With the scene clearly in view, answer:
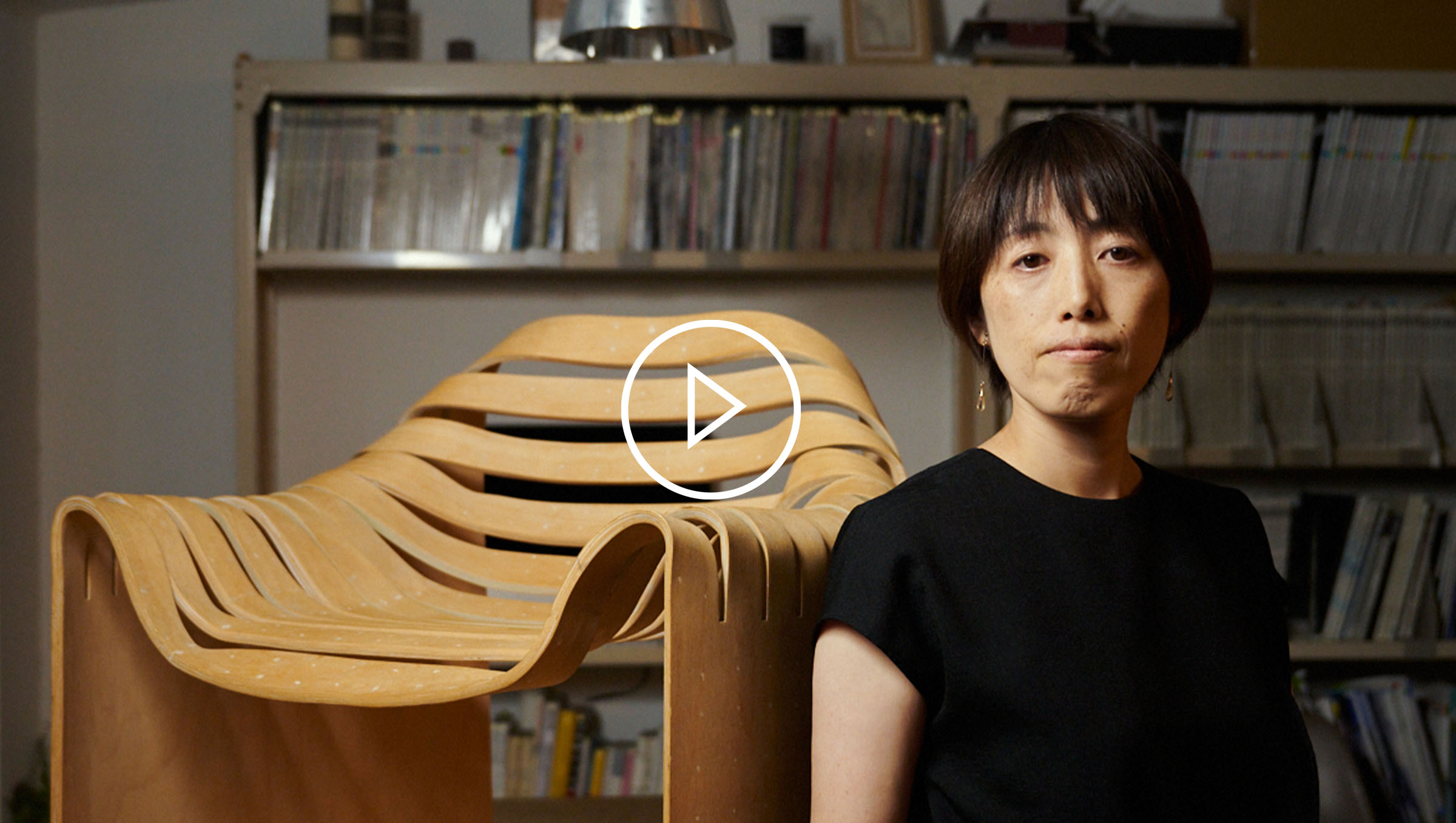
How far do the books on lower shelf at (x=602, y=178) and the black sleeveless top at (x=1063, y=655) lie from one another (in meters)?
1.52

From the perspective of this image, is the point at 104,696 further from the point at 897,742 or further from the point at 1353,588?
the point at 1353,588

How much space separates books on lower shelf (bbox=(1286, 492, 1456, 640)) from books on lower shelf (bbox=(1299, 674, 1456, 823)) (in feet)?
0.43

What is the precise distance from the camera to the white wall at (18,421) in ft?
7.41

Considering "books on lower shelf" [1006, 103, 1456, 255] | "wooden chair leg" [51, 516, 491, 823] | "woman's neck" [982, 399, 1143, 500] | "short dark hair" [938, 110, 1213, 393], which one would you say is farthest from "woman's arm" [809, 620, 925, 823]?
"books on lower shelf" [1006, 103, 1456, 255]

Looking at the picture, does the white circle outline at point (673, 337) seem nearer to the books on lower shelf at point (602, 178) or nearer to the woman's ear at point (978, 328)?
the woman's ear at point (978, 328)

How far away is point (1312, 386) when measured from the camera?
2.29 metres

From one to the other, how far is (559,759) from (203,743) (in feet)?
→ 4.53

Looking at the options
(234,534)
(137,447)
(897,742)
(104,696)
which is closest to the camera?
(897,742)

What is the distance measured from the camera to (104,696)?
0.96m

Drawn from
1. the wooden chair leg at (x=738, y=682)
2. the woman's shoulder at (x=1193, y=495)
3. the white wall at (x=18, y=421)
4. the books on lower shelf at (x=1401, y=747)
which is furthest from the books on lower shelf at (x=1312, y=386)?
the white wall at (x=18, y=421)

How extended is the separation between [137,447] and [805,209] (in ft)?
5.18

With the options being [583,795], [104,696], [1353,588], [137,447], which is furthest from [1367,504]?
[137,447]

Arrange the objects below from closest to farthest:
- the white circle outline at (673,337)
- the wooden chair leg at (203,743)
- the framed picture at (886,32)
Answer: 1. the wooden chair leg at (203,743)
2. the white circle outline at (673,337)
3. the framed picture at (886,32)

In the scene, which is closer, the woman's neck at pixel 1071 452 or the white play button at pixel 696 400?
the woman's neck at pixel 1071 452
